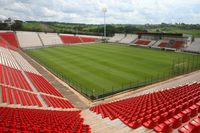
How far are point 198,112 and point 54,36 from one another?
90996 millimetres

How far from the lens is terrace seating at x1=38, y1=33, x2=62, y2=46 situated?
8729cm

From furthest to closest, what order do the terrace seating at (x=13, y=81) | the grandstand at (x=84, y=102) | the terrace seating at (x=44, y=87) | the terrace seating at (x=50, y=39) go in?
1. the terrace seating at (x=50, y=39)
2. the terrace seating at (x=44, y=87)
3. the terrace seating at (x=13, y=81)
4. the grandstand at (x=84, y=102)

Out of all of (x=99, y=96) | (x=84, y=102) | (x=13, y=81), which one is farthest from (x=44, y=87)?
(x=99, y=96)

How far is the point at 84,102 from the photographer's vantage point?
24547mm

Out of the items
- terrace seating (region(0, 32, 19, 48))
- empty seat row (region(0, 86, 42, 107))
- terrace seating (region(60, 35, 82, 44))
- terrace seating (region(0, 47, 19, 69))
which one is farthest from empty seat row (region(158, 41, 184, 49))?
empty seat row (region(0, 86, 42, 107))

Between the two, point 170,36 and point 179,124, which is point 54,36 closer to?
point 170,36

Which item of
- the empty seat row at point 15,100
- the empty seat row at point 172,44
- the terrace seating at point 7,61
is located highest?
the empty seat row at point 172,44

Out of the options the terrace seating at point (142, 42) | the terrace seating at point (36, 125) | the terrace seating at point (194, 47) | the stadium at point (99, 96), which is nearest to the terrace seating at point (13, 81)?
the stadium at point (99, 96)

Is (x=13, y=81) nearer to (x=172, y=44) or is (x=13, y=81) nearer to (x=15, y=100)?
(x=15, y=100)

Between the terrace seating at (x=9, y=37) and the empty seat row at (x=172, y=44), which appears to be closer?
the empty seat row at (x=172, y=44)

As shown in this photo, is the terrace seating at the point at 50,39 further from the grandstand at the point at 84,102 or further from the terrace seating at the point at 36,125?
the terrace seating at the point at 36,125

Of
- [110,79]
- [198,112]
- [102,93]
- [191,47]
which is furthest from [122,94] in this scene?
[191,47]

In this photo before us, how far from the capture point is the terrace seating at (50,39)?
87.3 metres

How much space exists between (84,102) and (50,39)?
70.4 m
